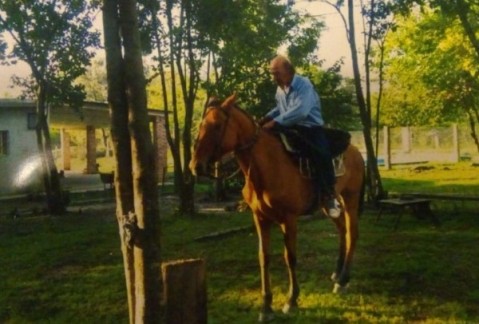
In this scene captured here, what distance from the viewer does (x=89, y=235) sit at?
14.9 metres

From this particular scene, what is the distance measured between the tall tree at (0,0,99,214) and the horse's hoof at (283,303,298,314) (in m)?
15.0

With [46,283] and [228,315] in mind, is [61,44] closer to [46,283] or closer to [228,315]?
[46,283]

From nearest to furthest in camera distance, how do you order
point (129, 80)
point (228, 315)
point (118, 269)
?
point (129, 80) < point (228, 315) < point (118, 269)

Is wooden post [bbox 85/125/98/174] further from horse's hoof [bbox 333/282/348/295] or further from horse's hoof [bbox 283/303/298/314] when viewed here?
horse's hoof [bbox 283/303/298/314]

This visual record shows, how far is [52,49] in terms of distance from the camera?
20266 mm

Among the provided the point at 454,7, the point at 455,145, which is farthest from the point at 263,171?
the point at 455,145

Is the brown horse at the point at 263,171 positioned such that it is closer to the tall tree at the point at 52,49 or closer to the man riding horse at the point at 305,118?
the man riding horse at the point at 305,118

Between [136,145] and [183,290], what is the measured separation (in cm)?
111

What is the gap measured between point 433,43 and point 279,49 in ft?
38.5

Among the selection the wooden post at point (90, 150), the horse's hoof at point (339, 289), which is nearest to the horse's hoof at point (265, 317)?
the horse's hoof at point (339, 289)

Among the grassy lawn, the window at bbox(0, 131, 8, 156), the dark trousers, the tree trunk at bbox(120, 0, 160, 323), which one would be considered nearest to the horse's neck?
the dark trousers

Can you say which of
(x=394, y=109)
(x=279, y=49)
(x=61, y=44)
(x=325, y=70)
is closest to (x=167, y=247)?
(x=61, y=44)

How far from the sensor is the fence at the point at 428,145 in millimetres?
41312

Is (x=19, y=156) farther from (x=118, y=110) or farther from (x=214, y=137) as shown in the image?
(x=118, y=110)
